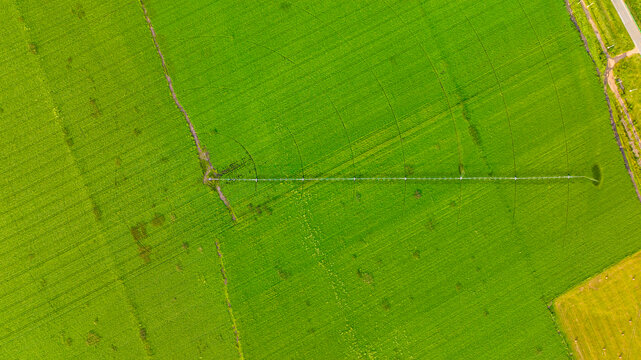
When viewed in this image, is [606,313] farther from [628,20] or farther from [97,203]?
[97,203]

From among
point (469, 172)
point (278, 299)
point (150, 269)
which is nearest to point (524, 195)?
point (469, 172)

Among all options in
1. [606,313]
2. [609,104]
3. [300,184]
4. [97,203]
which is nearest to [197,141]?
[300,184]

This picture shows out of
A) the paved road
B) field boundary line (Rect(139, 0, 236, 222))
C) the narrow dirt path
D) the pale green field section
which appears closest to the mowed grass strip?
the narrow dirt path

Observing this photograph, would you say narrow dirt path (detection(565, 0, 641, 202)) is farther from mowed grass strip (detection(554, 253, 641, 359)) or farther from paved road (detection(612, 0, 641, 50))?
mowed grass strip (detection(554, 253, 641, 359))

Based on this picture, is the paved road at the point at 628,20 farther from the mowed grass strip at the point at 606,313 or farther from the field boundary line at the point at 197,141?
the field boundary line at the point at 197,141

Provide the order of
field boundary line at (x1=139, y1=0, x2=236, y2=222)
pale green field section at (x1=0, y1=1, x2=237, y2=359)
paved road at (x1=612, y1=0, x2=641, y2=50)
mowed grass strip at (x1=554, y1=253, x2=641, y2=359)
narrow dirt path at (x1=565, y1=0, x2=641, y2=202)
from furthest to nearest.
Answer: paved road at (x1=612, y1=0, x2=641, y2=50) < narrow dirt path at (x1=565, y1=0, x2=641, y2=202) < field boundary line at (x1=139, y1=0, x2=236, y2=222) < mowed grass strip at (x1=554, y1=253, x2=641, y2=359) < pale green field section at (x1=0, y1=1, x2=237, y2=359)

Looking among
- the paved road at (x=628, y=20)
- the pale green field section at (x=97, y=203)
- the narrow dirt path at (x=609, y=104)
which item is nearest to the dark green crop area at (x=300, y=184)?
the pale green field section at (x=97, y=203)
